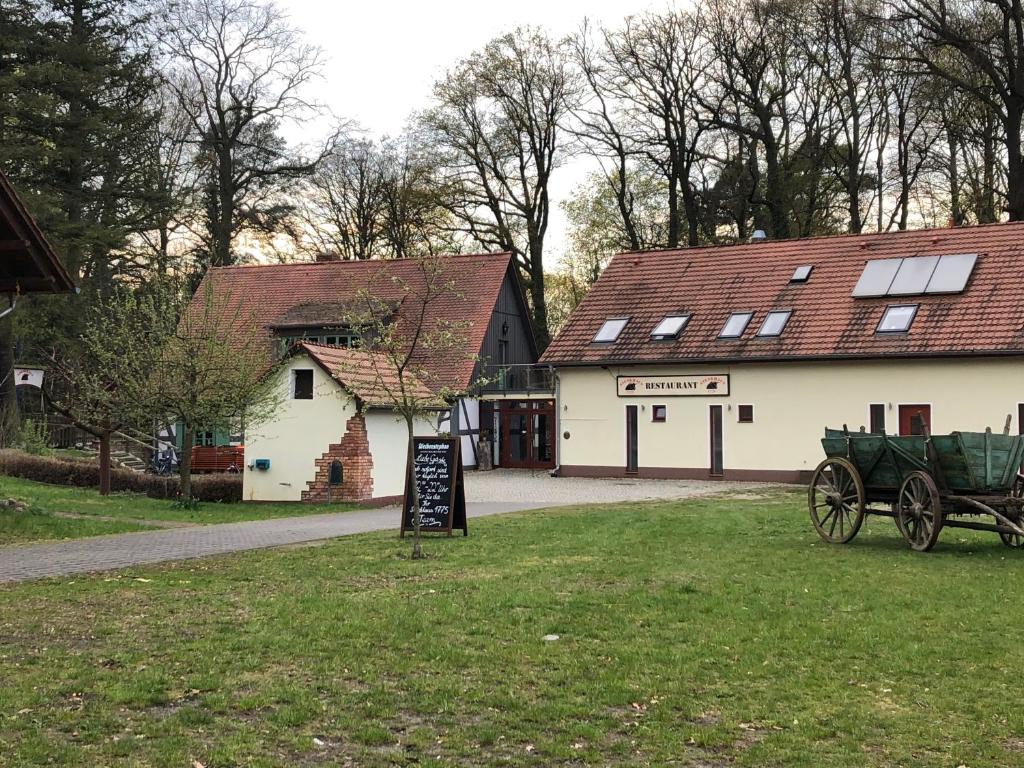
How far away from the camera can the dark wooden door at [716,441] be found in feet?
99.1

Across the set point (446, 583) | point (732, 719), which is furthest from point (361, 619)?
point (732, 719)

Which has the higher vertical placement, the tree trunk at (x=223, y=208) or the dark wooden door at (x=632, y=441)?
the tree trunk at (x=223, y=208)

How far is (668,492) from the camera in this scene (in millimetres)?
25750

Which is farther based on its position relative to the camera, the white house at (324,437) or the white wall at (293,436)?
the white wall at (293,436)

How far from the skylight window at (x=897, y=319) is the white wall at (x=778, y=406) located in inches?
32.2

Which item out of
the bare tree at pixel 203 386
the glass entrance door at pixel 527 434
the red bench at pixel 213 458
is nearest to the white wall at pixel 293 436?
the bare tree at pixel 203 386

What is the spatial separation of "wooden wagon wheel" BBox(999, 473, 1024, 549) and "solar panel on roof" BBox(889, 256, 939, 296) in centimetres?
1550

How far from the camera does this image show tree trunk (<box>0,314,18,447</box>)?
33250mm

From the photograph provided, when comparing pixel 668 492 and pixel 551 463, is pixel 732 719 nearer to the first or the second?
pixel 668 492

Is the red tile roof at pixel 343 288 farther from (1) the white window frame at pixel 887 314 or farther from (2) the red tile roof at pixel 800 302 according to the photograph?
(1) the white window frame at pixel 887 314

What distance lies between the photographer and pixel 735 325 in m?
30.2

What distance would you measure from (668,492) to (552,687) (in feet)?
63.5

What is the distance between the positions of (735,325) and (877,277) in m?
3.91

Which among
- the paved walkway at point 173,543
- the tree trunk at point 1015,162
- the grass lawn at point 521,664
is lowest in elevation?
the grass lawn at point 521,664
